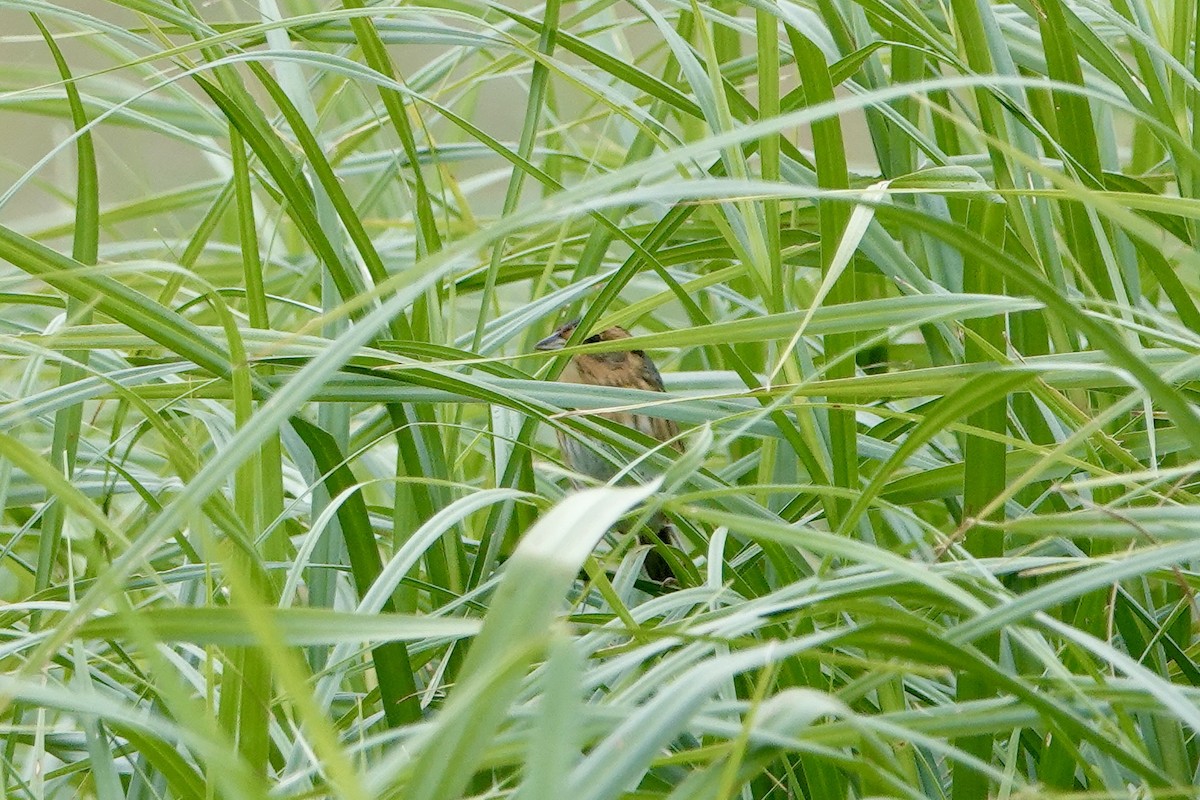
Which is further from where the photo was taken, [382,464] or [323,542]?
[382,464]

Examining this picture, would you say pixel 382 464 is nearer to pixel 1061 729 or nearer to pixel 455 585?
pixel 455 585

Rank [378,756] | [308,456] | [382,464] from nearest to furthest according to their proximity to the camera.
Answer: [378,756] < [308,456] < [382,464]

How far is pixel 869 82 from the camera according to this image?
49.4 inches

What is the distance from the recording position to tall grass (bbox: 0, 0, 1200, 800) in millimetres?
638

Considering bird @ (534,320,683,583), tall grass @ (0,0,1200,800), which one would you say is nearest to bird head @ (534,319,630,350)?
bird @ (534,320,683,583)

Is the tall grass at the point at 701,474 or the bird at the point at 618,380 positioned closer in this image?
the tall grass at the point at 701,474

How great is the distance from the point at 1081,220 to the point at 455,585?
63cm

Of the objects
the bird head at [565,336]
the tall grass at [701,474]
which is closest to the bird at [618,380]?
the bird head at [565,336]

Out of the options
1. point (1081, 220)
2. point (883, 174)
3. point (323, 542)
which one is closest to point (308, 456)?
point (323, 542)

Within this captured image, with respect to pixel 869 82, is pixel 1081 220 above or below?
below

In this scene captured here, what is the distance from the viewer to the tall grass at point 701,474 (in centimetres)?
64

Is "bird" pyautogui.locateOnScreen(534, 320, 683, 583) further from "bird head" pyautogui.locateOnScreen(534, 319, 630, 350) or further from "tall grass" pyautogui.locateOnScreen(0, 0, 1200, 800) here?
"tall grass" pyautogui.locateOnScreen(0, 0, 1200, 800)

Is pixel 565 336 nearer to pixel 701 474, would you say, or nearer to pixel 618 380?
pixel 618 380

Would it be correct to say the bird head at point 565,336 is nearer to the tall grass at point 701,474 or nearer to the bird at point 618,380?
the bird at point 618,380
